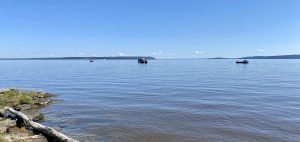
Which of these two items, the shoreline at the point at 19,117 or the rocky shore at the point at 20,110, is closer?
the rocky shore at the point at 20,110

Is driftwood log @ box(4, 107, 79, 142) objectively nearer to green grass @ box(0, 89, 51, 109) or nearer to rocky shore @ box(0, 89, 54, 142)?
rocky shore @ box(0, 89, 54, 142)

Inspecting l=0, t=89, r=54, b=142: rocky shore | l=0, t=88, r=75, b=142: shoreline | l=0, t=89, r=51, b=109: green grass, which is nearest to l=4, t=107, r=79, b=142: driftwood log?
l=0, t=88, r=75, b=142: shoreline

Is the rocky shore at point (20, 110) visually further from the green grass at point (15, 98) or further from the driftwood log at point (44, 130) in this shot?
the driftwood log at point (44, 130)

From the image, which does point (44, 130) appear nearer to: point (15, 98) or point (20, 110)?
point (20, 110)

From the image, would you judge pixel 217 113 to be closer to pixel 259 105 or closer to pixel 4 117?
pixel 259 105

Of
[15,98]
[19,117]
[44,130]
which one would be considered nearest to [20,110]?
[15,98]

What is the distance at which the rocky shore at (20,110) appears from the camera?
713 inches

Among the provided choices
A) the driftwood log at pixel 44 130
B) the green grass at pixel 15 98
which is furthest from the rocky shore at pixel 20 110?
the driftwood log at pixel 44 130

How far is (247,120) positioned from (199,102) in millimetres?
9162

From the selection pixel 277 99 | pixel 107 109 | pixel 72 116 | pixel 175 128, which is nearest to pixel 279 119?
pixel 175 128

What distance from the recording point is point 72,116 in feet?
88.5

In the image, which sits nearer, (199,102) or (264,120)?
(264,120)

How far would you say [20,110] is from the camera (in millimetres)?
28359

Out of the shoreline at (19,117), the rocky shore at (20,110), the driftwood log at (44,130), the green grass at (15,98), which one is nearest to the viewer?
the driftwood log at (44,130)
